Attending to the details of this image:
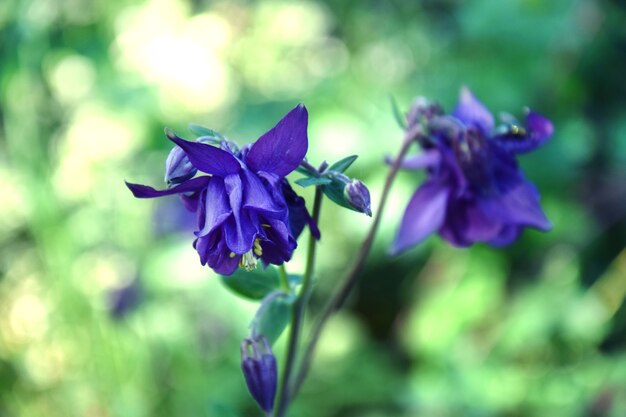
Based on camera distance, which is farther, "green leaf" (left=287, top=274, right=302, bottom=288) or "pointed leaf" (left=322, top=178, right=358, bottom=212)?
"green leaf" (left=287, top=274, right=302, bottom=288)

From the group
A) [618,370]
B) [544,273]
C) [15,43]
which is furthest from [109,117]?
[618,370]

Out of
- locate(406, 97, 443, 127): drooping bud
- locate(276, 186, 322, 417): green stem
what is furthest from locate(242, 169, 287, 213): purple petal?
locate(406, 97, 443, 127): drooping bud

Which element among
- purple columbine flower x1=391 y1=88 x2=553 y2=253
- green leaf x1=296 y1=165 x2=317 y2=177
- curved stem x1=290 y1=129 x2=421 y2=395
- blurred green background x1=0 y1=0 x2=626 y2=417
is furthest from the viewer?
blurred green background x1=0 y1=0 x2=626 y2=417

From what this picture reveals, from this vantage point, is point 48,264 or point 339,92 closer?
point 48,264

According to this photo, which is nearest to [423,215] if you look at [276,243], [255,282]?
[255,282]

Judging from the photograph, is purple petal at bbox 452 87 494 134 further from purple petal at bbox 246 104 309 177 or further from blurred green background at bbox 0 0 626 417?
blurred green background at bbox 0 0 626 417

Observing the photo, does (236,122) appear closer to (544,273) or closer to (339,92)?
(339,92)

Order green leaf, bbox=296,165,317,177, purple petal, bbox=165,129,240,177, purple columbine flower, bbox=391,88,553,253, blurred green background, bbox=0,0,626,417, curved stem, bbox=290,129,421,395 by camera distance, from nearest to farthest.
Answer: purple petal, bbox=165,129,240,177, green leaf, bbox=296,165,317,177, curved stem, bbox=290,129,421,395, purple columbine flower, bbox=391,88,553,253, blurred green background, bbox=0,0,626,417
